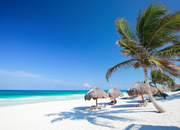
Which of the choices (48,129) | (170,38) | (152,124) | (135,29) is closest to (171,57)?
(170,38)

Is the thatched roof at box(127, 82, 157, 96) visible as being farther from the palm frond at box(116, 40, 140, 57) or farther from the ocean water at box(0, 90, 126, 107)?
the ocean water at box(0, 90, 126, 107)

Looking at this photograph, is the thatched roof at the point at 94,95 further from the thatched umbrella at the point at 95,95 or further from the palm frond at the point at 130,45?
the palm frond at the point at 130,45

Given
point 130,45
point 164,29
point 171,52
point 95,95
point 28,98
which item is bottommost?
point 28,98

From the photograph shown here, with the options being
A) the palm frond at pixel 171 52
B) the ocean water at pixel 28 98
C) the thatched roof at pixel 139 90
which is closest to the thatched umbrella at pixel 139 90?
the thatched roof at pixel 139 90

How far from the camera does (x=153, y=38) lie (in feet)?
15.7

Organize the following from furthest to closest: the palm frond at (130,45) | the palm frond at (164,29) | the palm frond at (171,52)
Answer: the palm frond at (130,45), the palm frond at (171,52), the palm frond at (164,29)

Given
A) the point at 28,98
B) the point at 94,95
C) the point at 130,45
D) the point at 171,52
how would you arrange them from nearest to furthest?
1. the point at 171,52
2. the point at 130,45
3. the point at 94,95
4. the point at 28,98

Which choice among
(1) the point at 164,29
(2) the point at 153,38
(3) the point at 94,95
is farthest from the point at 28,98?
(1) the point at 164,29

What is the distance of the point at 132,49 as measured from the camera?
4863 millimetres

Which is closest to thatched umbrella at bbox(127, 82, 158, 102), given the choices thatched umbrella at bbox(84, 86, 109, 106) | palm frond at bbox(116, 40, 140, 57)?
thatched umbrella at bbox(84, 86, 109, 106)

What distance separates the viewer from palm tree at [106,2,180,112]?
420cm

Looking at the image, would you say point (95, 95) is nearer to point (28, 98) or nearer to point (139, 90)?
point (139, 90)

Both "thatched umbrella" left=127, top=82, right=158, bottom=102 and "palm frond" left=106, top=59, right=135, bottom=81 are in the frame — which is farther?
"thatched umbrella" left=127, top=82, right=158, bottom=102

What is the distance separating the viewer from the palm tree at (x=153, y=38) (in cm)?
420
